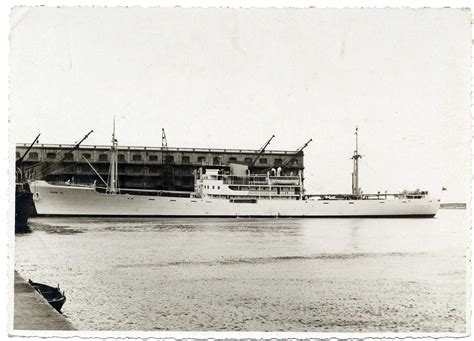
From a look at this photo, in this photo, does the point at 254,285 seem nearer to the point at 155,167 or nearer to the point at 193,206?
the point at 193,206

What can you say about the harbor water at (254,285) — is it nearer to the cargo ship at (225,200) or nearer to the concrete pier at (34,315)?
the concrete pier at (34,315)

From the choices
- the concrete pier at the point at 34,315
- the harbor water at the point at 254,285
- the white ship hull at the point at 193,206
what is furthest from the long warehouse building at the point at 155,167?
the concrete pier at the point at 34,315

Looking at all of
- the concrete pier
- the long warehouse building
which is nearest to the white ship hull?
the long warehouse building

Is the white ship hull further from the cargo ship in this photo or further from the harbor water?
the harbor water

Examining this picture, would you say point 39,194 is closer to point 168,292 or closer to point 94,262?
point 94,262

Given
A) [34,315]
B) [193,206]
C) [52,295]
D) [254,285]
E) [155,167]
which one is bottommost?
[254,285]

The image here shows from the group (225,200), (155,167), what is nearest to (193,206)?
(225,200)
